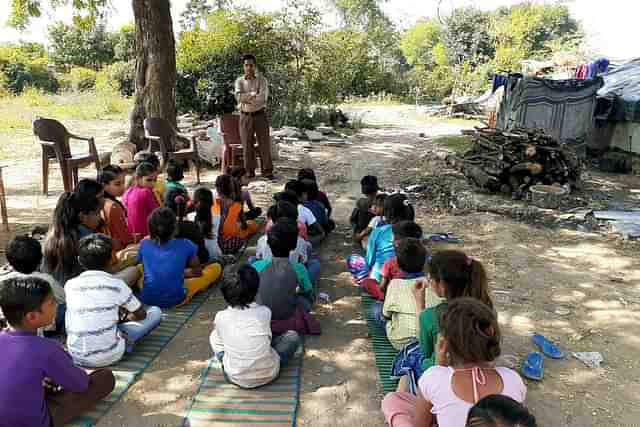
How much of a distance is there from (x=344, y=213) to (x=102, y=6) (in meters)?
6.94

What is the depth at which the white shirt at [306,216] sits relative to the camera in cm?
474

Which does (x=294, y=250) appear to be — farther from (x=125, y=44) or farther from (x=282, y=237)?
(x=125, y=44)

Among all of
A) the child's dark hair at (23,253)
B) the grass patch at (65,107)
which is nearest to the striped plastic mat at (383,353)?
the child's dark hair at (23,253)

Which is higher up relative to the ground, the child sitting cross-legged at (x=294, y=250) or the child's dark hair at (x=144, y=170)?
the child's dark hair at (x=144, y=170)

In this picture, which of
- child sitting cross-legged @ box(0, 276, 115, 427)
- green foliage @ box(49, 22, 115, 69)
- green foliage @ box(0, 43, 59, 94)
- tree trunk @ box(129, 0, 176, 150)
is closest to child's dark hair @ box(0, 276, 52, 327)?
child sitting cross-legged @ box(0, 276, 115, 427)

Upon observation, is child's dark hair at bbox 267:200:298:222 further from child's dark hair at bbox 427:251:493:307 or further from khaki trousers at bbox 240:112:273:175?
khaki trousers at bbox 240:112:273:175

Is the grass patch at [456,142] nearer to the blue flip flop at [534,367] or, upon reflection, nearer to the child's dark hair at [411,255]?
the blue flip flop at [534,367]

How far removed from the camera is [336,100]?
15.4 meters

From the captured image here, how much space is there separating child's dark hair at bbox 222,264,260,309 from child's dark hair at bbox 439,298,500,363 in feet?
3.95

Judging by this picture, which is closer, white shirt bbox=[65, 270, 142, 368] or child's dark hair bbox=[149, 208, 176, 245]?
white shirt bbox=[65, 270, 142, 368]

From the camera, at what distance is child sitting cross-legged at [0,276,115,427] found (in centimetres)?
204

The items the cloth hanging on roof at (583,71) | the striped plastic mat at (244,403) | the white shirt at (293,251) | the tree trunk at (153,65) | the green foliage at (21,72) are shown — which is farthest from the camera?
the green foliage at (21,72)

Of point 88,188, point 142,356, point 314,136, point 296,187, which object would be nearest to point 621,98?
point 314,136

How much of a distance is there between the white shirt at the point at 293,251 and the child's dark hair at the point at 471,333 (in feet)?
7.06
